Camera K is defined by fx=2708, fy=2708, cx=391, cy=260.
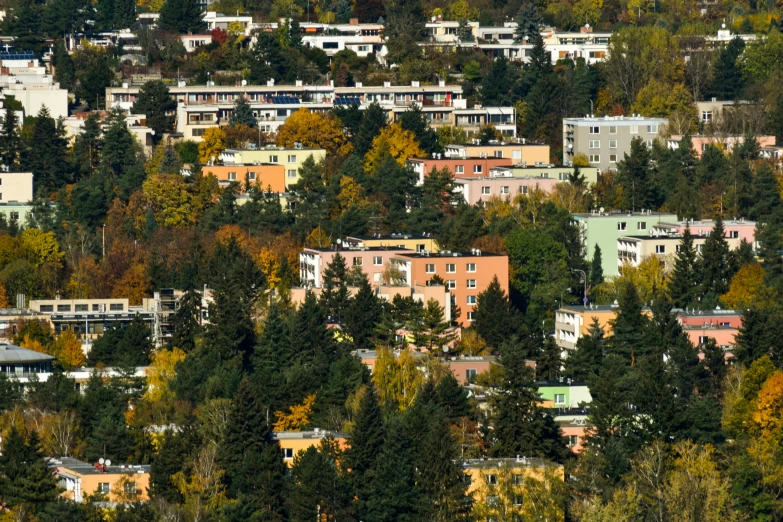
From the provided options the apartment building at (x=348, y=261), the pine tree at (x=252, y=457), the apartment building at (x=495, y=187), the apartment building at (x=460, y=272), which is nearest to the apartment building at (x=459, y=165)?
the apartment building at (x=495, y=187)

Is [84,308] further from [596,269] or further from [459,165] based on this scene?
[459,165]

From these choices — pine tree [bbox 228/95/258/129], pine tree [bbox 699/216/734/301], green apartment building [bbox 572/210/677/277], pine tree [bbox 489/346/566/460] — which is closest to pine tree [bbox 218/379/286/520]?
pine tree [bbox 489/346/566/460]

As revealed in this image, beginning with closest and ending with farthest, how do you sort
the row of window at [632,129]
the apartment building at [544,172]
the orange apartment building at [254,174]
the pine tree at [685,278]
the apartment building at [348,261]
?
the pine tree at [685,278]
the apartment building at [348,261]
the orange apartment building at [254,174]
the apartment building at [544,172]
the row of window at [632,129]

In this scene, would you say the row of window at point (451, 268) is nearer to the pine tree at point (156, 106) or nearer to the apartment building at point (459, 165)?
the apartment building at point (459, 165)

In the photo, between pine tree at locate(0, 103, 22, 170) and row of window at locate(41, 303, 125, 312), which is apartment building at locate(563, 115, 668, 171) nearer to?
pine tree at locate(0, 103, 22, 170)

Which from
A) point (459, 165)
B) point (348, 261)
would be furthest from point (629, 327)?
point (459, 165)

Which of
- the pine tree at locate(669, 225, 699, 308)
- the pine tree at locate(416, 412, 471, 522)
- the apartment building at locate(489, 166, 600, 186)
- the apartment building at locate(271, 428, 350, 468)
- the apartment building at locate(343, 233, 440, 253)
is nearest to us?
the pine tree at locate(416, 412, 471, 522)
